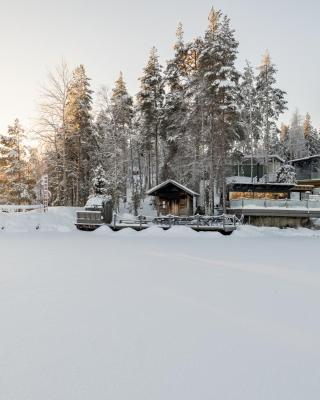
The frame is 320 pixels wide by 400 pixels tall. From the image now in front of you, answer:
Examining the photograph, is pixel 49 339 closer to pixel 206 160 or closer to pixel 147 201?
pixel 206 160

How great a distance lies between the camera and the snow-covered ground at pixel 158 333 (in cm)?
303

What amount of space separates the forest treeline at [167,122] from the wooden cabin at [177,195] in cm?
187

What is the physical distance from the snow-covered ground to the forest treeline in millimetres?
17449

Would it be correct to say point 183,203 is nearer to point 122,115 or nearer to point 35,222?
point 122,115

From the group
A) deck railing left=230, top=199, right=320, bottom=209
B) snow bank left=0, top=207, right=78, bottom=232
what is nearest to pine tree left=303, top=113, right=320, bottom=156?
deck railing left=230, top=199, right=320, bottom=209

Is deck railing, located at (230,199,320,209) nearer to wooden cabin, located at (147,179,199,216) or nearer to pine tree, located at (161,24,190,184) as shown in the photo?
wooden cabin, located at (147,179,199,216)

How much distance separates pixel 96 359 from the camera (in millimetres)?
3525

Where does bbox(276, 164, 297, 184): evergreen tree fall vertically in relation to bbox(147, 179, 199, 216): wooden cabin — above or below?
above

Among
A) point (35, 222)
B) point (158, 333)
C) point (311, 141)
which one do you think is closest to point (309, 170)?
point (311, 141)

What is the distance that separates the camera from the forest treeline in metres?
25.2

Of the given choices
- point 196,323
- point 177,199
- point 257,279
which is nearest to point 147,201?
point 177,199

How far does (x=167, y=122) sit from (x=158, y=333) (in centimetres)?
2934

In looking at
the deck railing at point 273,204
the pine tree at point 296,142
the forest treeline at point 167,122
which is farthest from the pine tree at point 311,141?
the deck railing at point 273,204

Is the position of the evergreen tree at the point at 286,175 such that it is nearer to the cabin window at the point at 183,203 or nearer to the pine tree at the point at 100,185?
the cabin window at the point at 183,203
